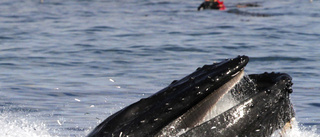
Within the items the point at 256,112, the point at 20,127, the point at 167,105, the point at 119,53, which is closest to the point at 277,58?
the point at 119,53

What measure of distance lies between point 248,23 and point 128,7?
302 inches

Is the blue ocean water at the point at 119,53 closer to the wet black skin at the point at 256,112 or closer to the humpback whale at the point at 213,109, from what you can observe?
the humpback whale at the point at 213,109

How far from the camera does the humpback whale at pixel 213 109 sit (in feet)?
13.5

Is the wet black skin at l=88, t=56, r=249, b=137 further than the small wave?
No

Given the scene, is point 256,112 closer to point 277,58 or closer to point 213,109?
point 213,109

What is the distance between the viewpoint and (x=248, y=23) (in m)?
21.8

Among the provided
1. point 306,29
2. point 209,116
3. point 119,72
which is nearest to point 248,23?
point 306,29

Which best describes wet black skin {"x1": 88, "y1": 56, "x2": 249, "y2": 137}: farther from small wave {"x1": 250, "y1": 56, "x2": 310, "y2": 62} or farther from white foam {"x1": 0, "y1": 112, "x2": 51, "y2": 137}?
small wave {"x1": 250, "y1": 56, "x2": 310, "y2": 62}

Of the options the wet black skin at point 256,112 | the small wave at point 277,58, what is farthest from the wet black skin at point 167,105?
the small wave at point 277,58

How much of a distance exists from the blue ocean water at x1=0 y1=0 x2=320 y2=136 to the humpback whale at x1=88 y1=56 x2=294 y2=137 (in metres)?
2.60

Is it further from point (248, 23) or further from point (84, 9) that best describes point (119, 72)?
point (84, 9)

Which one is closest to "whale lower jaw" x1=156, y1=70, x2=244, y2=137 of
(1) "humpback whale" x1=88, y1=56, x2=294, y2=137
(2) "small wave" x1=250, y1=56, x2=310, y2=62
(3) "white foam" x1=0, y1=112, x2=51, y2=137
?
(1) "humpback whale" x1=88, y1=56, x2=294, y2=137

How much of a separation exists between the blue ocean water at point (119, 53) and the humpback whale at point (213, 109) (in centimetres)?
260

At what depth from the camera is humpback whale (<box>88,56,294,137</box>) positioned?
4.11m
